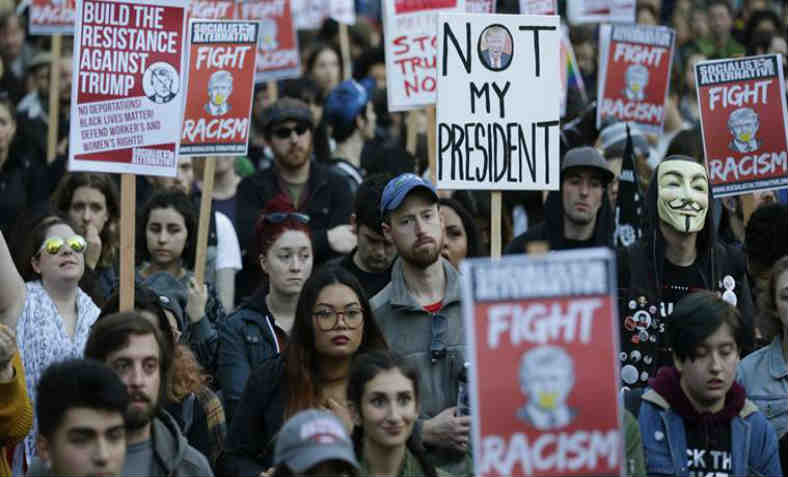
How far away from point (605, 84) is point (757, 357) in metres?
5.51

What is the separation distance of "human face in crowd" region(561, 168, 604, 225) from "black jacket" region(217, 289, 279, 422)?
2213 mm

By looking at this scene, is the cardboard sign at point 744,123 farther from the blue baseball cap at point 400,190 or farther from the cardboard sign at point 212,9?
the cardboard sign at point 212,9

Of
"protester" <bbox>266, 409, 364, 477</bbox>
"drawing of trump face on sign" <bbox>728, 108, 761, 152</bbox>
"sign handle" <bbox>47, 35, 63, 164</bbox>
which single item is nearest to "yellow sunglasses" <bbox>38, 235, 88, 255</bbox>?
"protester" <bbox>266, 409, 364, 477</bbox>

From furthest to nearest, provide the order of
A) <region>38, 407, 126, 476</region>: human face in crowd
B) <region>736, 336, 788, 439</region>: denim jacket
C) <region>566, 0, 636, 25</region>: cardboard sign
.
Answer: <region>566, 0, 636, 25</region>: cardboard sign
<region>736, 336, 788, 439</region>: denim jacket
<region>38, 407, 126, 476</region>: human face in crowd

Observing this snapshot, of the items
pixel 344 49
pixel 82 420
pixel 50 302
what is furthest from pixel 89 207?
pixel 344 49

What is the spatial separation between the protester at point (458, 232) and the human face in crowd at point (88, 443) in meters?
4.27

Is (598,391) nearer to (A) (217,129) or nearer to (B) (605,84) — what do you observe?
(A) (217,129)

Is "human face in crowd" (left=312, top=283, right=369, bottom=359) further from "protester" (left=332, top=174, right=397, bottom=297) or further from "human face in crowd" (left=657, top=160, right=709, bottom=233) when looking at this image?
"human face in crowd" (left=657, top=160, right=709, bottom=233)

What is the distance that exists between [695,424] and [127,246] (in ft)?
10.3

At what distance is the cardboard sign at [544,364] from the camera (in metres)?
6.05

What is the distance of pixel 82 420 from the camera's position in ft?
21.6

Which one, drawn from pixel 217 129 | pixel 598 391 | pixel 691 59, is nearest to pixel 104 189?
pixel 217 129

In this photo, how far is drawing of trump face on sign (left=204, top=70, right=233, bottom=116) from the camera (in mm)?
11359

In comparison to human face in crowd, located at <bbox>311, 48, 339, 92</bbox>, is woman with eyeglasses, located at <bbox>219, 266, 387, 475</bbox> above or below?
below
